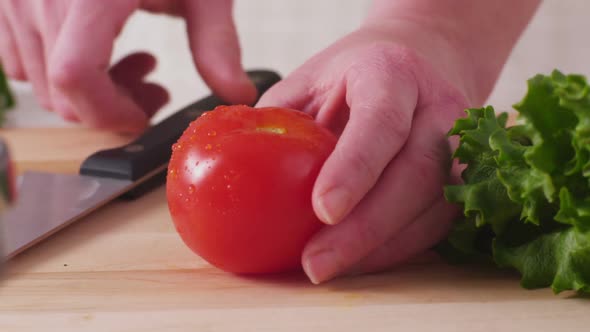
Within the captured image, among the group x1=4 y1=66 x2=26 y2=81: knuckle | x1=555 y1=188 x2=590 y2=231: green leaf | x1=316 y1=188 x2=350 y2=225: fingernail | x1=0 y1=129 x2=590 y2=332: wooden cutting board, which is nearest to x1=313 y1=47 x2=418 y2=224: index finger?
x1=316 y1=188 x2=350 y2=225: fingernail

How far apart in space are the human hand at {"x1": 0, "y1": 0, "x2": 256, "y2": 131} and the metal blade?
252mm

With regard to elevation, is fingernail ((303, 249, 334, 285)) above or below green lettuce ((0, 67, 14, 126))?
above

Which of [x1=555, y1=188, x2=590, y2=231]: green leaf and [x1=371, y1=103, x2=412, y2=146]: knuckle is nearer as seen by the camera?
[x1=555, y1=188, x2=590, y2=231]: green leaf

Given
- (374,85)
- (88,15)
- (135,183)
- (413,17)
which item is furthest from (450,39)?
(88,15)

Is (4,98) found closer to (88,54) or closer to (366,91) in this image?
(88,54)

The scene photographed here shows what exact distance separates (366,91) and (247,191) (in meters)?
0.23

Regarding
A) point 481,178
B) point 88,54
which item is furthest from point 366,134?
point 88,54

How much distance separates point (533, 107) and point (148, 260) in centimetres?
54

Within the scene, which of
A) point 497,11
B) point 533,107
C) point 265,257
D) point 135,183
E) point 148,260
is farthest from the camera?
point 497,11

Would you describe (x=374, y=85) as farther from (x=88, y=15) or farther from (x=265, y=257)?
(x=88, y=15)

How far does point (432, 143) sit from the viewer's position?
1.08m

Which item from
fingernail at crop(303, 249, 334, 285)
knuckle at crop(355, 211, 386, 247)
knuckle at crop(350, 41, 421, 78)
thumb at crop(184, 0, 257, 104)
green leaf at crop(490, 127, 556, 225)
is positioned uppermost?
green leaf at crop(490, 127, 556, 225)

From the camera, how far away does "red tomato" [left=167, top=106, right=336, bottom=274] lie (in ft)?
3.10

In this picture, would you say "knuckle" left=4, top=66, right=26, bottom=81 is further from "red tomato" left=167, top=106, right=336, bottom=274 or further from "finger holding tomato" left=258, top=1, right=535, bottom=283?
"red tomato" left=167, top=106, right=336, bottom=274
